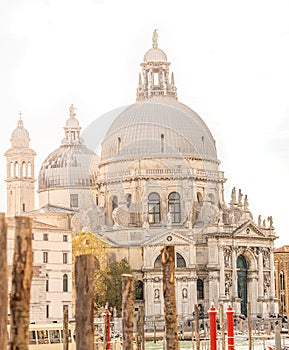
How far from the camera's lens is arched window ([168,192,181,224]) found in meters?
70.6

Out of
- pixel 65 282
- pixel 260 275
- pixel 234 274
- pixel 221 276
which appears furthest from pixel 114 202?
pixel 65 282

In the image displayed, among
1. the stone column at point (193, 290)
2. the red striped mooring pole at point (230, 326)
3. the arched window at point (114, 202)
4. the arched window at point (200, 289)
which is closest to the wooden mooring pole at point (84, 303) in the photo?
the red striped mooring pole at point (230, 326)

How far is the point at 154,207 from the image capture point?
233ft

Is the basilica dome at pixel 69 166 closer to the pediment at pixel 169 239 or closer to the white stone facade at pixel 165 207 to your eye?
the white stone facade at pixel 165 207

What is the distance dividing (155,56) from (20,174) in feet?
40.0

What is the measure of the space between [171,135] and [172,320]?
5374 centimetres

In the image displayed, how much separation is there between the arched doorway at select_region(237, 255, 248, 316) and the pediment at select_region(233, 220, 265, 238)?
5.01 ft

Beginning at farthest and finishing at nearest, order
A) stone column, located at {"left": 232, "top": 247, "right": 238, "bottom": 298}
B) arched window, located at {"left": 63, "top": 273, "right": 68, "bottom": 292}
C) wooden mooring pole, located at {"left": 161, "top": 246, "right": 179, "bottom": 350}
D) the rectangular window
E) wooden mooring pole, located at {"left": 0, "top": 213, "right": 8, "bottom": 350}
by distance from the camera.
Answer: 1. the rectangular window
2. stone column, located at {"left": 232, "top": 247, "right": 238, "bottom": 298}
3. arched window, located at {"left": 63, "top": 273, "right": 68, "bottom": 292}
4. wooden mooring pole, located at {"left": 161, "top": 246, "right": 179, "bottom": 350}
5. wooden mooring pole, located at {"left": 0, "top": 213, "right": 8, "bottom": 350}

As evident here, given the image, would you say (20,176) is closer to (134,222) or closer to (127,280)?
(134,222)

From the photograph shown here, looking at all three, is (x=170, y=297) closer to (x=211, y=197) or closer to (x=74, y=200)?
(x=211, y=197)

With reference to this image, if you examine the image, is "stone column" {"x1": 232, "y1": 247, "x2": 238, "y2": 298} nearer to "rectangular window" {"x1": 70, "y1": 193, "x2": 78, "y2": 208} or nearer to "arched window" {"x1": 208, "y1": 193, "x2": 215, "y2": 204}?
"arched window" {"x1": 208, "y1": 193, "x2": 215, "y2": 204}

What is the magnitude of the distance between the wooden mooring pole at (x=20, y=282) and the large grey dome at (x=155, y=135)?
57186 millimetres

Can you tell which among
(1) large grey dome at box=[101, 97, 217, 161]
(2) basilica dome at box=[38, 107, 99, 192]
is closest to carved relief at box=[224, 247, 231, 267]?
(1) large grey dome at box=[101, 97, 217, 161]

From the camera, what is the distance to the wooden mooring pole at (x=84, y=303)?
53.1 ft
